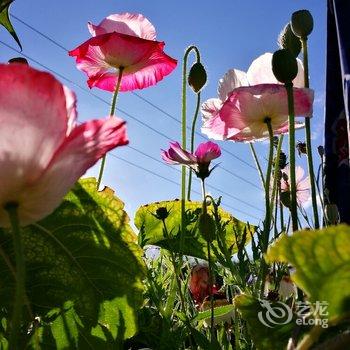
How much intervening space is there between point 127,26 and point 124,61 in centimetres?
7

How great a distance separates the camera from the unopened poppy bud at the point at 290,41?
708 mm

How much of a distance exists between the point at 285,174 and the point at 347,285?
0.85 m

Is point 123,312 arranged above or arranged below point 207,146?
below

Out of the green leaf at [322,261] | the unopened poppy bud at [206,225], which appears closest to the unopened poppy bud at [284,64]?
the unopened poppy bud at [206,225]

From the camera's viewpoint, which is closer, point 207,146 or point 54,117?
point 54,117

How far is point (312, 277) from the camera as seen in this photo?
→ 22 centimetres

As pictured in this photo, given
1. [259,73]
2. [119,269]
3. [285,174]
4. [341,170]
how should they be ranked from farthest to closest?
[341,170]
[285,174]
[259,73]
[119,269]

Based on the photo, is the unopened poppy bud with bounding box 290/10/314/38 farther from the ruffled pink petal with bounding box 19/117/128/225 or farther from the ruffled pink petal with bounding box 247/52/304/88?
the ruffled pink petal with bounding box 19/117/128/225

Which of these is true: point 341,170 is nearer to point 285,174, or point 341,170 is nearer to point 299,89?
point 285,174

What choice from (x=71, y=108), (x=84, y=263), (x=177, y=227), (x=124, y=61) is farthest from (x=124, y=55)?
(x=71, y=108)

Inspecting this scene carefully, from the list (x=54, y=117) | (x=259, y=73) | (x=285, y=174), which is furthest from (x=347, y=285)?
(x=285, y=174)

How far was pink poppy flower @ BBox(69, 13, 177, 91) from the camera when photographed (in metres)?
0.75

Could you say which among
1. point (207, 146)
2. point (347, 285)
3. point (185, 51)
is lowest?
point (347, 285)

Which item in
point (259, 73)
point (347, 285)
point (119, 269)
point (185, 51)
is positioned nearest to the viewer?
point (347, 285)
